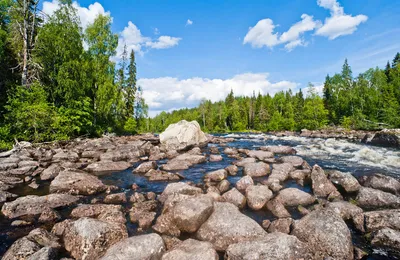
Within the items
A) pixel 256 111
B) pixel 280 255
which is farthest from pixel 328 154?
pixel 256 111

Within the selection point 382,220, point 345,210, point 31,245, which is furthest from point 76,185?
point 382,220

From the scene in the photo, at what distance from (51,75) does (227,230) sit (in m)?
27.8

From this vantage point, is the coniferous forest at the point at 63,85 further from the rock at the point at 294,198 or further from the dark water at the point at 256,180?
the rock at the point at 294,198

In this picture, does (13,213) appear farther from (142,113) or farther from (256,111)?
(256,111)

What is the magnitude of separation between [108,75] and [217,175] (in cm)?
2951

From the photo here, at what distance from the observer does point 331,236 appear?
464 centimetres

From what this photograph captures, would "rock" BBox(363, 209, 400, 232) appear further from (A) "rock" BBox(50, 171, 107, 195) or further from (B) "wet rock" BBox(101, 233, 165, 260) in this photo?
(A) "rock" BBox(50, 171, 107, 195)

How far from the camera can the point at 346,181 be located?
27.8 feet

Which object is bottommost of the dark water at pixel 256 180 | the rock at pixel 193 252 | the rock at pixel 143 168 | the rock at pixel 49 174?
the dark water at pixel 256 180

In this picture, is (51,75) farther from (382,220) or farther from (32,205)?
(382,220)

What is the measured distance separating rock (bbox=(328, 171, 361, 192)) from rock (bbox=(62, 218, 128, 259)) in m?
8.49

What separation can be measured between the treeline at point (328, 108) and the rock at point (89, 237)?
4963 centimetres

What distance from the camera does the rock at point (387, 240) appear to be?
4.65 m

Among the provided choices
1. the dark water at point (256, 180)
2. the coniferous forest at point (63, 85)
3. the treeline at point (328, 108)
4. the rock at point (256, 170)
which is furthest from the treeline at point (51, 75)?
the treeline at point (328, 108)
